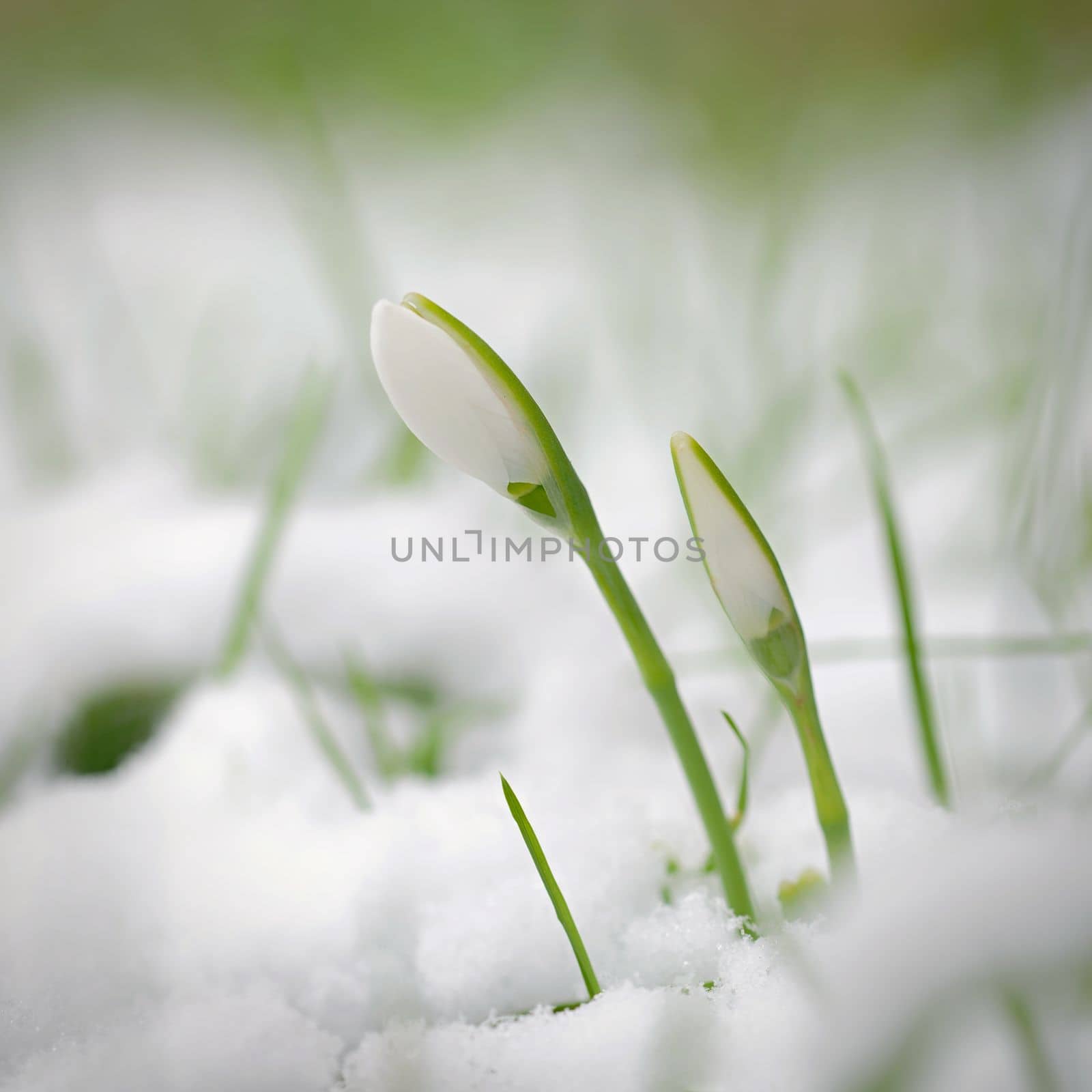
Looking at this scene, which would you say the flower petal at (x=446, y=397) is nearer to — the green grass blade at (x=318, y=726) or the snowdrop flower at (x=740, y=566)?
the snowdrop flower at (x=740, y=566)

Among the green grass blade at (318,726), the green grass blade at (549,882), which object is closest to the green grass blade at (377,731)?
the green grass blade at (318,726)

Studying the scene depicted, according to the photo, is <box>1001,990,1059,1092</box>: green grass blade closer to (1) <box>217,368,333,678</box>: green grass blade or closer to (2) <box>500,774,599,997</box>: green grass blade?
(2) <box>500,774,599,997</box>: green grass blade

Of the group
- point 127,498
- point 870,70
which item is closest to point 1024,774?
point 127,498

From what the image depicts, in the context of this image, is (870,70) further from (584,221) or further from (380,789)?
(380,789)

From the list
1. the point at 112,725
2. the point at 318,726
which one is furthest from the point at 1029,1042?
the point at 112,725

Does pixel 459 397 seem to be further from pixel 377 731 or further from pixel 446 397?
pixel 377 731
